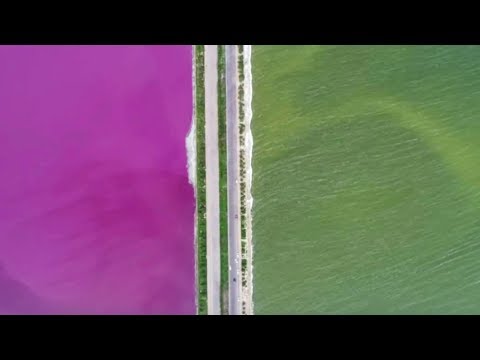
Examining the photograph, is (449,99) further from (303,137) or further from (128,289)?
(128,289)

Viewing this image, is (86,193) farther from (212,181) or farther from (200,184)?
(212,181)

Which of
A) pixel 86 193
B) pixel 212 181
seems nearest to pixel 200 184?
pixel 212 181

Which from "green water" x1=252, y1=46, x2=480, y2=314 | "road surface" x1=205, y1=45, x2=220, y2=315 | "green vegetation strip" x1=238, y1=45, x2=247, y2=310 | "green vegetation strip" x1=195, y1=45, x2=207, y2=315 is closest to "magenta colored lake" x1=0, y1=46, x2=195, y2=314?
"green vegetation strip" x1=195, y1=45, x2=207, y2=315

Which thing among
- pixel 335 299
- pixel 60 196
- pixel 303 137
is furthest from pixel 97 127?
pixel 335 299

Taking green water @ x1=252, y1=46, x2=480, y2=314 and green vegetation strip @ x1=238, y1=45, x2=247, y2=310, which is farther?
green vegetation strip @ x1=238, y1=45, x2=247, y2=310

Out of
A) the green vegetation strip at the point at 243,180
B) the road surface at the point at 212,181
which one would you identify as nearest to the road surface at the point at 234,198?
the green vegetation strip at the point at 243,180

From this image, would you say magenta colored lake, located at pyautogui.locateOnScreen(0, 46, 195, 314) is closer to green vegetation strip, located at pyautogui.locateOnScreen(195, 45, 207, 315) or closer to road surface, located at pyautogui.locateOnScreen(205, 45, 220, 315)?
green vegetation strip, located at pyautogui.locateOnScreen(195, 45, 207, 315)

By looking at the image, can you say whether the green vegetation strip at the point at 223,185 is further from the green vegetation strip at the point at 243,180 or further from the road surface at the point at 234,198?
the green vegetation strip at the point at 243,180
